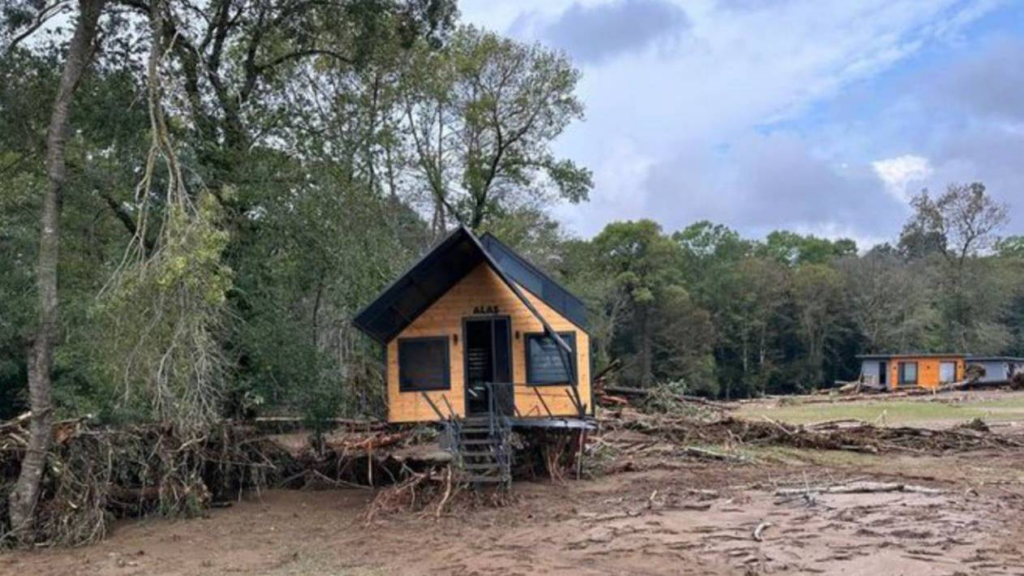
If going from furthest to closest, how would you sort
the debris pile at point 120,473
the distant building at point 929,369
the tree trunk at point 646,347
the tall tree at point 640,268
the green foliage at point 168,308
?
the tall tree at point 640,268 → the tree trunk at point 646,347 → the distant building at point 929,369 → the debris pile at point 120,473 → the green foliage at point 168,308

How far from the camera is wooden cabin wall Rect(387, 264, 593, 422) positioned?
15688 millimetres

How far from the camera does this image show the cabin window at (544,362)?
51.9 ft

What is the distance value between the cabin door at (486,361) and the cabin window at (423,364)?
462mm

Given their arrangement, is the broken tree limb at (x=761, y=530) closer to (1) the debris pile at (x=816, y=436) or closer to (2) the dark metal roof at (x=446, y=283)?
(2) the dark metal roof at (x=446, y=283)

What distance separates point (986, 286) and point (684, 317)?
850 inches

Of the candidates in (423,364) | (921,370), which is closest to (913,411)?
(921,370)

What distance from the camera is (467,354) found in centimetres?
1600

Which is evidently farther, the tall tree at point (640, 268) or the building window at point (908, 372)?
the tall tree at point (640, 268)

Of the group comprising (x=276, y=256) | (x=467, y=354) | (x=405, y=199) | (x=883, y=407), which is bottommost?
(x=883, y=407)

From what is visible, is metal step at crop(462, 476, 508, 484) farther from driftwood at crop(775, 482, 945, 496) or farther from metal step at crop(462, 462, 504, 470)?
driftwood at crop(775, 482, 945, 496)

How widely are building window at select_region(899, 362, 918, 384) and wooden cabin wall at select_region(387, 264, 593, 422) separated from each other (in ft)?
117

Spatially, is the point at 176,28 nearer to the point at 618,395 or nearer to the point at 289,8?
the point at 289,8

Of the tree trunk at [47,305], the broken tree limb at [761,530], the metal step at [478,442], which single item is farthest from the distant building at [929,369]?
the tree trunk at [47,305]

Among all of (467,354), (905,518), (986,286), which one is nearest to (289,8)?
(467,354)
